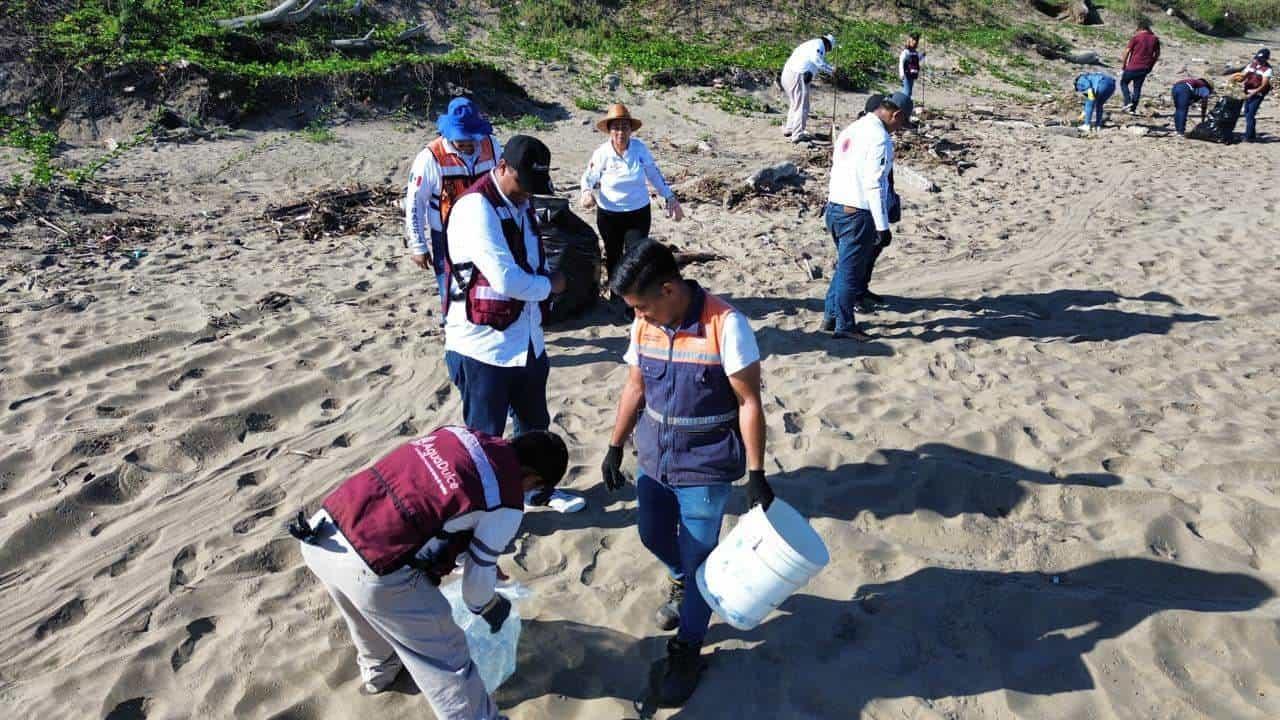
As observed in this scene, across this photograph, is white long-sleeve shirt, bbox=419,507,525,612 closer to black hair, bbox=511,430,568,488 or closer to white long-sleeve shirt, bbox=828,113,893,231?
black hair, bbox=511,430,568,488

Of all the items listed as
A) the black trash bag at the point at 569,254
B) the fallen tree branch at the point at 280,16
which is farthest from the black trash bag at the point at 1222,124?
the fallen tree branch at the point at 280,16

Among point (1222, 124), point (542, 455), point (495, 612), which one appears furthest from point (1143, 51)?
point (495, 612)

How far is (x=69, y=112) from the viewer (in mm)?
10547

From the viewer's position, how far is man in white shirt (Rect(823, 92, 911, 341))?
219 inches

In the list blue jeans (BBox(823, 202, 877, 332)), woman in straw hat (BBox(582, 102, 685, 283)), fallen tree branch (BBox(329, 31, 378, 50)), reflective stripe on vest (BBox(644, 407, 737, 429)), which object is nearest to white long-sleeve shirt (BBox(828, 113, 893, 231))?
blue jeans (BBox(823, 202, 877, 332))

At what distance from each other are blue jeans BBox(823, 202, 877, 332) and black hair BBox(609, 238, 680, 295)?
357cm

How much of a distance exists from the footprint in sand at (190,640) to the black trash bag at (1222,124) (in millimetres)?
16093

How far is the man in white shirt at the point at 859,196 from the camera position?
18.3 ft

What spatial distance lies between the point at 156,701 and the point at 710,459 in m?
2.29

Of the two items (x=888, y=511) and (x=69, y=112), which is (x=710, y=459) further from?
(x=69, y=112)

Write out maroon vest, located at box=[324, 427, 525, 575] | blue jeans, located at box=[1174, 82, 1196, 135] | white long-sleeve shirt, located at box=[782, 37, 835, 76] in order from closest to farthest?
maroon vest, located at box=[324, 427, 525, 575], white long-sleeve shirt, located at box=[782, 37, 835, 76], blue jeans, located at box=[1174, 82, 1196, 135]

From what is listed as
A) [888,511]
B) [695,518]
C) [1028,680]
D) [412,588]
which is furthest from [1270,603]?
[412,588]

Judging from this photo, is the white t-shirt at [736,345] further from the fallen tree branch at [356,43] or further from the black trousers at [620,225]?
the fallen tree branch at [356,43]

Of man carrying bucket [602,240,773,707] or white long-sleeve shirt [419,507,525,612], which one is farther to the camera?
man carrying bucket [602,240,773,707]
